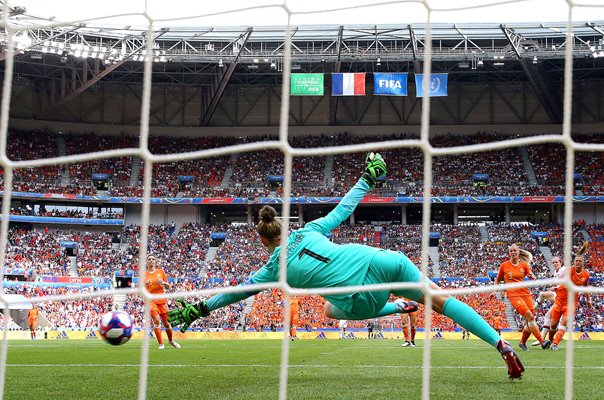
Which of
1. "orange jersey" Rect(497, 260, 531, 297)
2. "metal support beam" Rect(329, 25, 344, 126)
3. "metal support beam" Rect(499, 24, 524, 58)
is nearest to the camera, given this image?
"orange jersey" Rect(497, 260, 531, 297)

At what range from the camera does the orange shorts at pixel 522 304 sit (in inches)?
377

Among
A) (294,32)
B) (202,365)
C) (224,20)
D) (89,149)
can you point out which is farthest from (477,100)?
(202,365)

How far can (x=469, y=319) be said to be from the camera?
202 inches

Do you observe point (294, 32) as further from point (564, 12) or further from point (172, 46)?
point (564, 12)

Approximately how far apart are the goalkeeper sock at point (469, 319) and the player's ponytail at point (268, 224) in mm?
1349

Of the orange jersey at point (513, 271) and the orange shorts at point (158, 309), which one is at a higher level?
the orange jersey at point (513, 271)

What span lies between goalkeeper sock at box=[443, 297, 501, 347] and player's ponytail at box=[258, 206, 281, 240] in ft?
4.43

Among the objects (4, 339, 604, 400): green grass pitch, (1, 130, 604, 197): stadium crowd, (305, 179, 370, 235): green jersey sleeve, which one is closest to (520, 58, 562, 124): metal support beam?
(1, 130, 604, 197): stadium crowd

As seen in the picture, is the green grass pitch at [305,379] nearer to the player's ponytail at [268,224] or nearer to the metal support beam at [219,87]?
the player's ponytail at [268,224]

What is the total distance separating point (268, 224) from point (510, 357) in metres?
2.02

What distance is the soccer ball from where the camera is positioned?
5.44 meters

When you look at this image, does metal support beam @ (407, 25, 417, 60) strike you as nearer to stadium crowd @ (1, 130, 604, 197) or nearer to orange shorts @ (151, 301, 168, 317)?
stadium crowd @ (1, 130, 604, 197)

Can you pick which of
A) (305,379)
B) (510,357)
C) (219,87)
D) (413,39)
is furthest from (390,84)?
(510,357)

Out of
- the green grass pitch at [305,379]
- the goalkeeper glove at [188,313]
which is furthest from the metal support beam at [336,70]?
the goalkeeper glove at [188,313]
